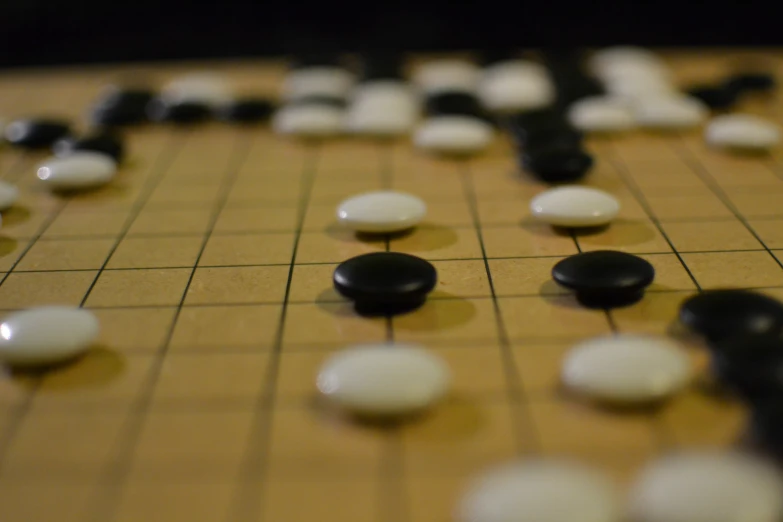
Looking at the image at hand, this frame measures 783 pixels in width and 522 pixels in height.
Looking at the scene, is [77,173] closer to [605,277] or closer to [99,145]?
[99,145]

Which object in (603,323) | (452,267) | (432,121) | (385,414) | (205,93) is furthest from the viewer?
(205,93)

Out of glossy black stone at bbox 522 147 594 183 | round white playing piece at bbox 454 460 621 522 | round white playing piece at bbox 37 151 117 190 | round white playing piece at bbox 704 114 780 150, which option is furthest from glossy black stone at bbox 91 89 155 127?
round white playing piece at bbox 454 460 621 522

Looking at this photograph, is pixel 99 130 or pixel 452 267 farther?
pixel 99 130

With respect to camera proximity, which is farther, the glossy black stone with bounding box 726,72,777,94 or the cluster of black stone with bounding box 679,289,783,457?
the glossy black stone with bounding box 726,72,777,94

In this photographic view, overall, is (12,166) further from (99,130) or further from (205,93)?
(205,93)

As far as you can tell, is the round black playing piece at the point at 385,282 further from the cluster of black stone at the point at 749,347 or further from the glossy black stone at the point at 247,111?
the glossy black stone at the point at 247,111

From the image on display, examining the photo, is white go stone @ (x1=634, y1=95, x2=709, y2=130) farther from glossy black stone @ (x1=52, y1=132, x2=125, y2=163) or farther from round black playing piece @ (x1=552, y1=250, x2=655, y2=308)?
glossy black stone @ (x1=52, y1=132, x2=125, y2=163)

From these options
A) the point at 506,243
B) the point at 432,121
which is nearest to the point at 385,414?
the point at 506,243

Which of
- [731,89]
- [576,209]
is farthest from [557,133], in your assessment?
[731,89]
